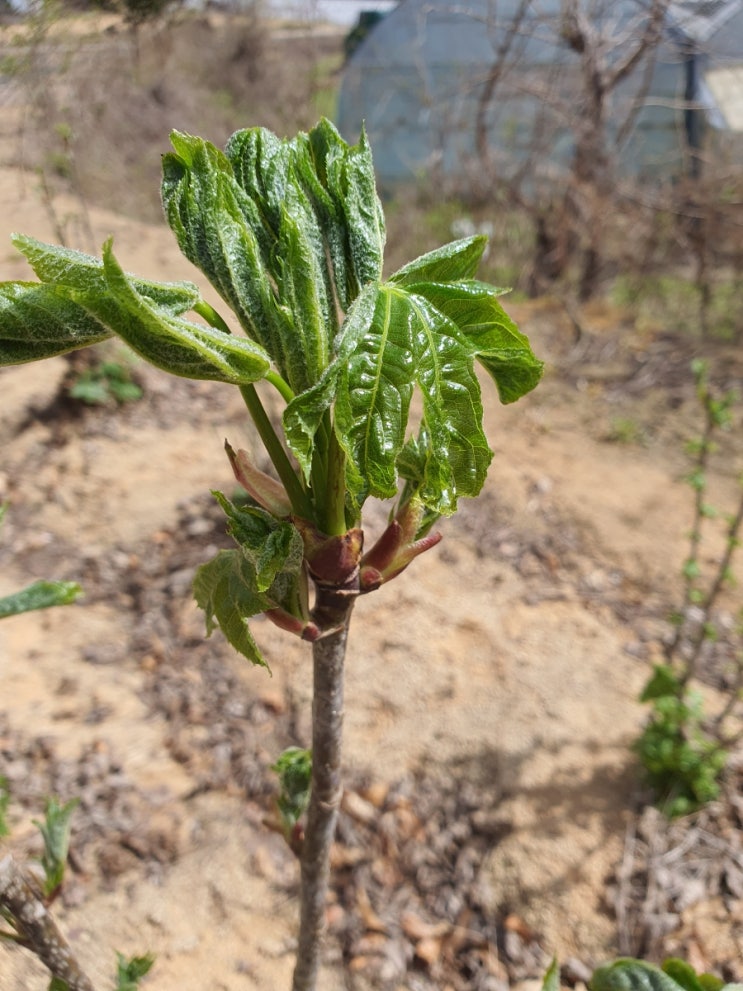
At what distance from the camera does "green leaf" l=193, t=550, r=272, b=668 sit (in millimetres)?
824

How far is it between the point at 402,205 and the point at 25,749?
7.86 m

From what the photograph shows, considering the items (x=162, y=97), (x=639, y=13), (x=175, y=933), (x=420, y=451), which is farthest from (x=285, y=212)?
(x=162, y=97)

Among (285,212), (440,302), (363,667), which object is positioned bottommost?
(363,667)

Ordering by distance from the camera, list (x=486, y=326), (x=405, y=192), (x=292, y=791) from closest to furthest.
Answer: (x=486, y=326) → (x=292, y=791) → (x=405, y=192)

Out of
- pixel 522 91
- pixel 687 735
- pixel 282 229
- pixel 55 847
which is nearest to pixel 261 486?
pixel 282 229

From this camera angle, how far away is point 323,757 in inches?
41.1

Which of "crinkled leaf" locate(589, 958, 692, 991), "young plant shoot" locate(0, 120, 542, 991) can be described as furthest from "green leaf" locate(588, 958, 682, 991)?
"young plant shoot" locate(0, 120, 542, 991)

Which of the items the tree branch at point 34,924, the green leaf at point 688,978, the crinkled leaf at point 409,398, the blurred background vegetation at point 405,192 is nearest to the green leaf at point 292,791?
the tree branch at point 34,924

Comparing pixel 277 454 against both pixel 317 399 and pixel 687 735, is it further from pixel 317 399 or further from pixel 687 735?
pixel 687 735

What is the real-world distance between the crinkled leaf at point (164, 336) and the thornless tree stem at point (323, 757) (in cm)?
31

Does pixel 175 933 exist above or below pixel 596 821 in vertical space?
above

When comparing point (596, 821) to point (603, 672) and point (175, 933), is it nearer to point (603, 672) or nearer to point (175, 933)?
point (603, 672)

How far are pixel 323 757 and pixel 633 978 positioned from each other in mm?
587

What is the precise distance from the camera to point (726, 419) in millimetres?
2475
